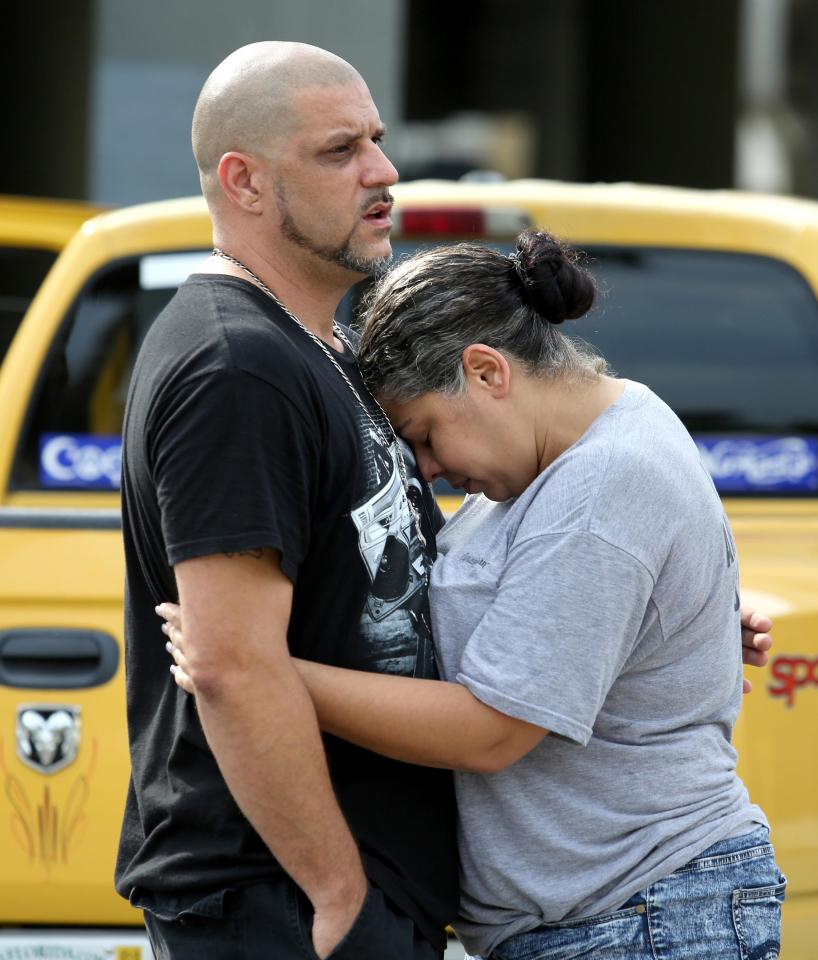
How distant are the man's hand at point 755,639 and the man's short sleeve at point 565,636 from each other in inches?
21.4

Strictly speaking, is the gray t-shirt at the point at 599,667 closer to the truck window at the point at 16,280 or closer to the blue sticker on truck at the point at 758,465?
the blue sticker on truck at the point at 758,465

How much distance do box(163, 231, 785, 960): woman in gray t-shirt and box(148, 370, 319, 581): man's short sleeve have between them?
20cm

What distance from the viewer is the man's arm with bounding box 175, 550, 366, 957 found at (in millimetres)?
1908

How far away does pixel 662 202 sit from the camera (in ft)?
12.3

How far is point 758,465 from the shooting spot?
3600mm

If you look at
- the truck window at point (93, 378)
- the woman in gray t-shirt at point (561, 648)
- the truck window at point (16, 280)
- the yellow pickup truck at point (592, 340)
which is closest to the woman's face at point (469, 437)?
the woman in gray t-shirt at point (561, 648)

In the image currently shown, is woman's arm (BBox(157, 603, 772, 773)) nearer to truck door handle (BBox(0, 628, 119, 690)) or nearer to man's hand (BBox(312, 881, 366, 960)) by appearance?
man's hand (BBox(312, 881, 366, 960))

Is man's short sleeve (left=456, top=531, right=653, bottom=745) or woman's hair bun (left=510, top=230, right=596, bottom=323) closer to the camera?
man's short sleeve (left=456, top=531, right=653, bottom=745)

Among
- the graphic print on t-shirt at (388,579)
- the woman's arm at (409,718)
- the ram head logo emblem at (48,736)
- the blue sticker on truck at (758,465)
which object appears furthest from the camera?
the blue sticker on truck at (758,465)

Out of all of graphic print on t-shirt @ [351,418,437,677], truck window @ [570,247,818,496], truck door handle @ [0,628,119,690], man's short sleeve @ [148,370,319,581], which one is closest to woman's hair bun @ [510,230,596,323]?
graphic print on t-shirt @ [351,418,437,677]

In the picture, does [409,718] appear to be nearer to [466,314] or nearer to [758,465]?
[466,314]

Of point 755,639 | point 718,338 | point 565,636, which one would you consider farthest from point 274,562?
point 718,338

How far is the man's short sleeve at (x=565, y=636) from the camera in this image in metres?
2.01

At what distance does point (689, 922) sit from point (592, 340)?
71.0 inches
